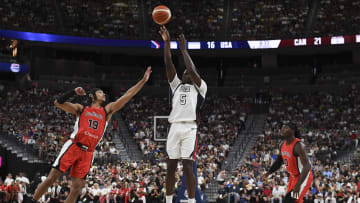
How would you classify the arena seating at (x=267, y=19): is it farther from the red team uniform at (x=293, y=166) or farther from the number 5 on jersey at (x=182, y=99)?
the number 5 on jersey at (x=182, y=99)

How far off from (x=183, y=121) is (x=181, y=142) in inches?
13.1

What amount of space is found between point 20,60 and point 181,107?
23786 millimetres

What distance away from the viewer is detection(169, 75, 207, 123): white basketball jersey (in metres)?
7.19

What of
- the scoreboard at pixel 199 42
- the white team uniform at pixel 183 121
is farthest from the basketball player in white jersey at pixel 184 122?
the scoreboard at pixel 199 42

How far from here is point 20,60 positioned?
28.6 metres

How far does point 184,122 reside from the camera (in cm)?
718

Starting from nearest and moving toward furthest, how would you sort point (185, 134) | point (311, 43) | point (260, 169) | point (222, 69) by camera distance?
point (185, 134) → point (260, 169) → point (311, 43) → point (222, 69)

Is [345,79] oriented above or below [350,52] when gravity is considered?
below

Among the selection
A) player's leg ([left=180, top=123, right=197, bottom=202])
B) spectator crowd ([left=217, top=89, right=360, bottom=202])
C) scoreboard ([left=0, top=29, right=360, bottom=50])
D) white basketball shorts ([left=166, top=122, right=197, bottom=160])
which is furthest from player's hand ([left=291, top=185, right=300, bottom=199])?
scoreboard ([left=0, top=29, right=360, bottom=50])

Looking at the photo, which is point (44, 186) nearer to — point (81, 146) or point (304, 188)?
point (81, 146)

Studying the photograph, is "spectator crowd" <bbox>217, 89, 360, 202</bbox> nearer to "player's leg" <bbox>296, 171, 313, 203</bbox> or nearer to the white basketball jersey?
"player's leg" <bbox>296, 171, 313, 203</bbox>

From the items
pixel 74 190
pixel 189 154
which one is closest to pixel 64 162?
pixel 74 190

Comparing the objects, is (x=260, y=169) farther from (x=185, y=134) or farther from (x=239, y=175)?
(x=185, y=134)

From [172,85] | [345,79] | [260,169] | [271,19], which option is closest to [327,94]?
[345,79]
